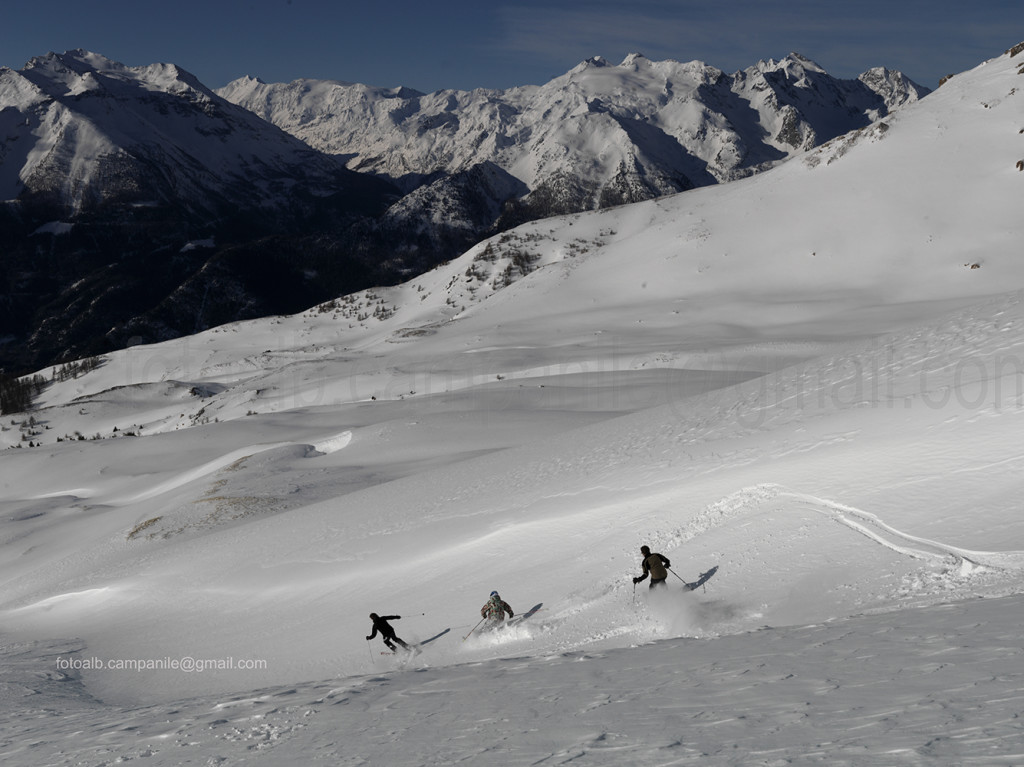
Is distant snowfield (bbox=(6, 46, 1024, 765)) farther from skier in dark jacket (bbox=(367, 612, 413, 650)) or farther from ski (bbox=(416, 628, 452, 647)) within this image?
skier in dark jacket (bbox=(367, 612, 413, 650))

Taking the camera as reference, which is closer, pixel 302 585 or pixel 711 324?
pixel 302 585

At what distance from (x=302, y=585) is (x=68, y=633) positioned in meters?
7.07

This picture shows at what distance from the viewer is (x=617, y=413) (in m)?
33.2

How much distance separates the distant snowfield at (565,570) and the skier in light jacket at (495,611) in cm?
34

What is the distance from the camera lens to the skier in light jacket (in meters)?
13.8

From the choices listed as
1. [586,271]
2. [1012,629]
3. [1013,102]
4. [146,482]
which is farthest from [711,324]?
[1012,629]

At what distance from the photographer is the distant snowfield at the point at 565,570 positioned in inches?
297

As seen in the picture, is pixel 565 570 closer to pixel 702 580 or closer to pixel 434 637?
pixel 434 637

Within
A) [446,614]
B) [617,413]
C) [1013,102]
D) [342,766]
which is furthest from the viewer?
[1013,102]

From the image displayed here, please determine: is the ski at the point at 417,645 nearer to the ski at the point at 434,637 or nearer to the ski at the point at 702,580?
the ski at the point at 434,637

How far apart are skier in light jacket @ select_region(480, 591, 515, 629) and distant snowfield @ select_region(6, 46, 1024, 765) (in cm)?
34

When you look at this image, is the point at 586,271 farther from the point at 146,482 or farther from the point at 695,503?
the point at 695,503

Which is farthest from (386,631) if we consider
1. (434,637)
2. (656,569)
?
(656,569)

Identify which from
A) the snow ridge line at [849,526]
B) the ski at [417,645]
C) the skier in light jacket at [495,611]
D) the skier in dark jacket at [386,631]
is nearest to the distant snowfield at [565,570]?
the snow ridge line at [849,526]
